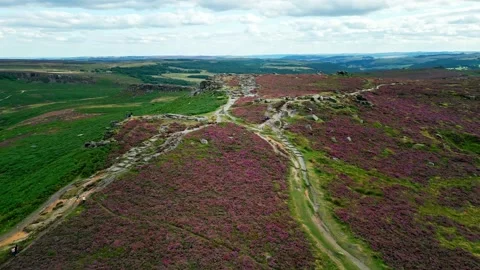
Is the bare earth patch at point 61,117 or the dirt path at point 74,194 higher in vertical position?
the dirt path at point 74,194

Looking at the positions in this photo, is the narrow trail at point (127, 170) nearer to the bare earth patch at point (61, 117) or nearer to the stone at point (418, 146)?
the stone at point (418, 146)

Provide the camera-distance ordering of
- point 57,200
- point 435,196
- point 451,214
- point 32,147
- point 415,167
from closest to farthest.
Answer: point 57,200
point 451,214
point 435,196
point 415,167
point 32,147

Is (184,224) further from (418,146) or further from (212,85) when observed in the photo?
(212,85)

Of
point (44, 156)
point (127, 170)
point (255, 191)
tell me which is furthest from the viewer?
point (44, 156)

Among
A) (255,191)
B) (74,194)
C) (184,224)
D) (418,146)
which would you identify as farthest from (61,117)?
(418,146)

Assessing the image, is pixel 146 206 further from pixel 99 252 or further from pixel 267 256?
pixel 267 256

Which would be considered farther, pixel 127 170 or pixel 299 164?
pixel 299 164

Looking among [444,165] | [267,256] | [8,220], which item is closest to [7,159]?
[8,220]

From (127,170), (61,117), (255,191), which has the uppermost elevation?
(127,170)

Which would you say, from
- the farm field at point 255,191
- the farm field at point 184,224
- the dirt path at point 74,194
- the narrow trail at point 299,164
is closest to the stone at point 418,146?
the farm field at point 255,191

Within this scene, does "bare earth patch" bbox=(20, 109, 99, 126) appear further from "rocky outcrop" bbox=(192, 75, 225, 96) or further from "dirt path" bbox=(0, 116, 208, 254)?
"dirt path" bbox=(0, 116, 208, 254)

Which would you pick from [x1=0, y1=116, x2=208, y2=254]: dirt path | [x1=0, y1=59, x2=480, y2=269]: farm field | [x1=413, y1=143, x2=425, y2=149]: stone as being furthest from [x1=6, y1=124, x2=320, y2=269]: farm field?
[x1=413, y1=143, x2=425, y2=149]: stone
